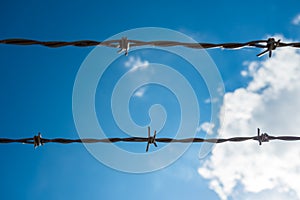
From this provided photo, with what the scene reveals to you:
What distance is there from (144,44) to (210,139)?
1.42 metres

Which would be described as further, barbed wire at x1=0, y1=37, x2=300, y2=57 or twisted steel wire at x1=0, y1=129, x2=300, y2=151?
twisted steel wire at x1=0, y1=129, x2=300, y2=151

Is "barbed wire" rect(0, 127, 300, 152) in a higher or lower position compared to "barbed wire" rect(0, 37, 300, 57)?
lower

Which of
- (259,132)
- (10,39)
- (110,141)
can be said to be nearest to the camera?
(10,39)

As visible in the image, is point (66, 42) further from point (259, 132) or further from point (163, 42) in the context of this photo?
point (259, 132)

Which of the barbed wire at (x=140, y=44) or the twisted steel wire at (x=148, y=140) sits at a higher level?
the barbed wire at (x=140, y=44)

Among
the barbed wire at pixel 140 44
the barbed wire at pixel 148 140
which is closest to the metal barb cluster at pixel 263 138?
the barbed wire at pixel 148 140

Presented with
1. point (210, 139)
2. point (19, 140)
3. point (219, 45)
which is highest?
point (219, 45)

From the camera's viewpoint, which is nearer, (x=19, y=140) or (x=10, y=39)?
(x=10, y=39)

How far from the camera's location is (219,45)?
4344mm

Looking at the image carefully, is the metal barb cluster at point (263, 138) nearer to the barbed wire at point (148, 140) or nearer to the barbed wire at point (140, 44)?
the barbed wire at point (148, 140)

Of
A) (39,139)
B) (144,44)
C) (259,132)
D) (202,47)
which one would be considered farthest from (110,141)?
(259,132)

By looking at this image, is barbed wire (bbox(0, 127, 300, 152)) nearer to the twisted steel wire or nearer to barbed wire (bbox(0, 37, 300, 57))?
the twisted steel wire

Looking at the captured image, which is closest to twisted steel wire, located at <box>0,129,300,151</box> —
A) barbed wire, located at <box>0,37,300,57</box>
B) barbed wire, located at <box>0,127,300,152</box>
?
barbed wire, located at <box>0,127,300,152</box>

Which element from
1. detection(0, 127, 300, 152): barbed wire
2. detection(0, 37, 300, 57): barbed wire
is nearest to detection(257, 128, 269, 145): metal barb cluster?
detection(0, 127, 300, 152): barbed wire
